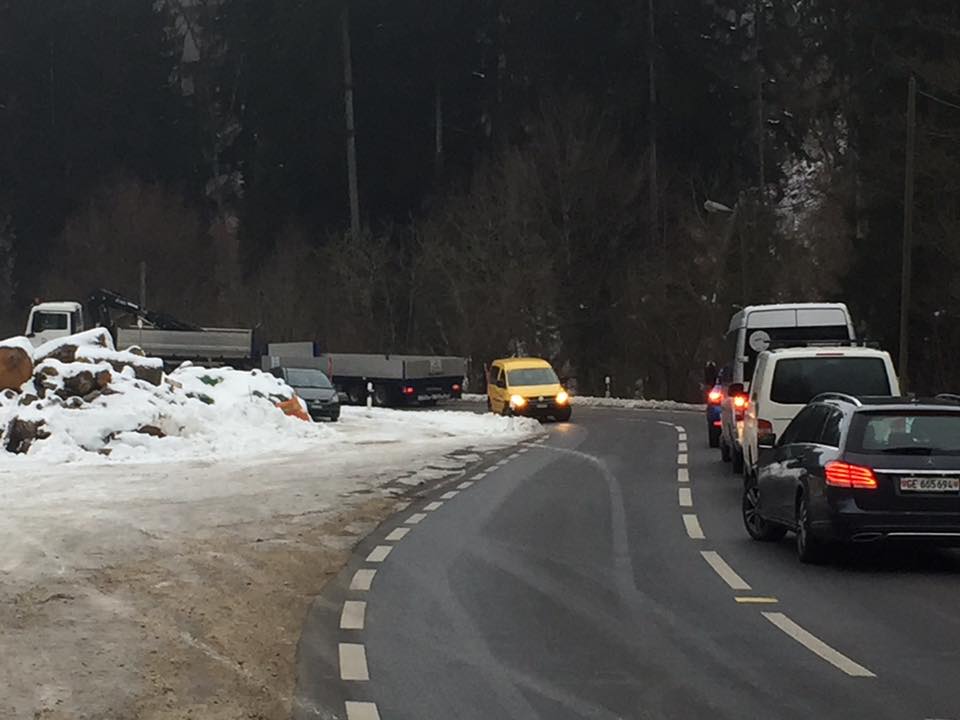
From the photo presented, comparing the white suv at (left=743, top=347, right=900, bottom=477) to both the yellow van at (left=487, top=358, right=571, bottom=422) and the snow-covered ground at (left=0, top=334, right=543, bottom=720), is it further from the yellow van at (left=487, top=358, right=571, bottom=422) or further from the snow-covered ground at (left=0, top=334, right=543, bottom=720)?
the yellow van at (left=487, top=358, right=571, bottom=422)

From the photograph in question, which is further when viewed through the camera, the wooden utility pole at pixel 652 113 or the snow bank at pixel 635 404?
the wooden utility pole at pixel 652 113

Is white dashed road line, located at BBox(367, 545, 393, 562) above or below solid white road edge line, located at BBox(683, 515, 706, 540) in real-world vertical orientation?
above

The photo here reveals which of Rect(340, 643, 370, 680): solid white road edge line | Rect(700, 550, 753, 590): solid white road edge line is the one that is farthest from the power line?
Rect(340, 643, 370, 680): solid white road edge line

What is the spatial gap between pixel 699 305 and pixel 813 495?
37.8 m

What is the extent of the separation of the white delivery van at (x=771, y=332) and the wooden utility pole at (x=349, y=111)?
4597 cm

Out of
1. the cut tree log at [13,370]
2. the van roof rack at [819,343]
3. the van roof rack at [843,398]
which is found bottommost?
the van roof rack at [843,398]

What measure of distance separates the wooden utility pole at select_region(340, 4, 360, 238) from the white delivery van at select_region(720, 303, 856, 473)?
1810 inches

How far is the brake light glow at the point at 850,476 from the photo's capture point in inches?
479

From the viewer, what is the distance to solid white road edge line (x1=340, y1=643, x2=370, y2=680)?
8078mm

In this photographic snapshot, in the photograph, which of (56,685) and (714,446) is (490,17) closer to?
(714,446)

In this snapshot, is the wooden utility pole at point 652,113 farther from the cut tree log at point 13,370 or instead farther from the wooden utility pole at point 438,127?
the cut tree log at point 13,370

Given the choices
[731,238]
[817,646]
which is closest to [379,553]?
[817,646]

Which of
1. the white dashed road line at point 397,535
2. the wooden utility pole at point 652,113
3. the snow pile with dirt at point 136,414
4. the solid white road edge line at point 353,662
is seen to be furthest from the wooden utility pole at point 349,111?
the solid white road edge line at point 353,662

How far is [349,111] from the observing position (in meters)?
68.9
